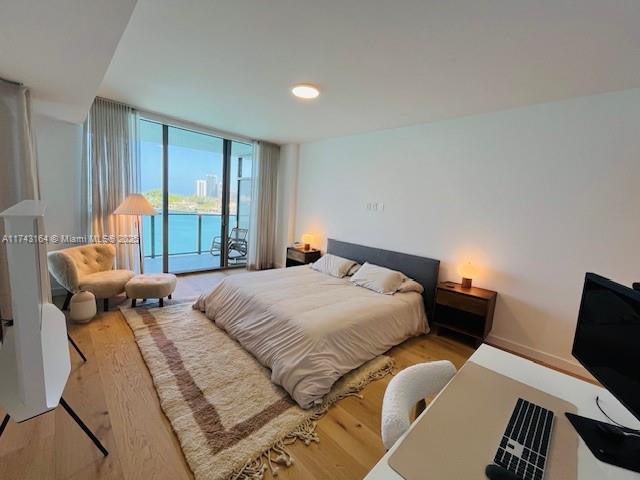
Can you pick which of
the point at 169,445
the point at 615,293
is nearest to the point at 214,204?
the point at 169,445

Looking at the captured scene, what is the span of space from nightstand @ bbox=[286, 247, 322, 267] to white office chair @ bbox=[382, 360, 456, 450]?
3.61 metres

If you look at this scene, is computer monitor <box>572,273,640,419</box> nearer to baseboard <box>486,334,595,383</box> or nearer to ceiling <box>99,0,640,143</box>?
ceiling <box>99,0,640,143</box>

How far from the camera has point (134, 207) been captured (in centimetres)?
354

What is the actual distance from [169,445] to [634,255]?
3744 millimetres

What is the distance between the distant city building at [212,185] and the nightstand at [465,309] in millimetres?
4328

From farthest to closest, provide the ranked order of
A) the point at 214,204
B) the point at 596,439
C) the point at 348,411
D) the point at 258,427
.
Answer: the point at 214,204 < the point at 348,411 < the point at 258,427 < the point at 596,439

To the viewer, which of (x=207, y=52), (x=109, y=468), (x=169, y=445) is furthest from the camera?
(x=207, y=52)

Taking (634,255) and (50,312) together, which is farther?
(634,255)

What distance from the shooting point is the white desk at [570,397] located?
2.66 ft

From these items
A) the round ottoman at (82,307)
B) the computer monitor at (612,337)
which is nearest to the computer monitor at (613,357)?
the computer monitor at (612,337)

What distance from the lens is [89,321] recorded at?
9.78 ft

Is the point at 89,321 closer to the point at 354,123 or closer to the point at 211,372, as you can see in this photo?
the point at 211,372

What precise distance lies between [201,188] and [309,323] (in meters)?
4.38

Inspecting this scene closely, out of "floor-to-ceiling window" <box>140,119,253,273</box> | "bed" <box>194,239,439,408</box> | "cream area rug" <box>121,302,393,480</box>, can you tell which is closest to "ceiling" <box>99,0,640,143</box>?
"floor-to-ceiling window" <box>140,119,253,273</box>
